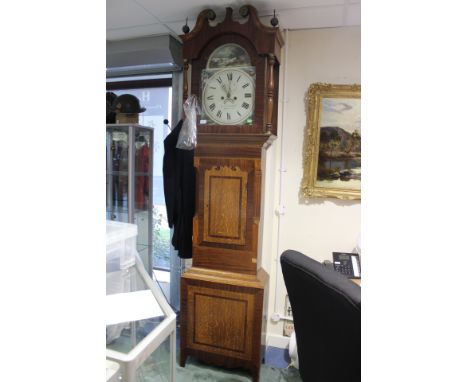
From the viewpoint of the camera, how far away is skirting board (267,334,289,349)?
7.34ft

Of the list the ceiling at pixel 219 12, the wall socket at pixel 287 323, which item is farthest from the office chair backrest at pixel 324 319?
the ceiling at pixel 219 12

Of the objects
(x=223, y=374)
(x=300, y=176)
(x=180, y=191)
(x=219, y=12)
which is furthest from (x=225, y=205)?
(x=219, y=12)

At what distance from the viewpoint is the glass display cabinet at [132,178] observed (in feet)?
7.75

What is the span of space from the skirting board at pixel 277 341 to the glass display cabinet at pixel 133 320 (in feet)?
4.65

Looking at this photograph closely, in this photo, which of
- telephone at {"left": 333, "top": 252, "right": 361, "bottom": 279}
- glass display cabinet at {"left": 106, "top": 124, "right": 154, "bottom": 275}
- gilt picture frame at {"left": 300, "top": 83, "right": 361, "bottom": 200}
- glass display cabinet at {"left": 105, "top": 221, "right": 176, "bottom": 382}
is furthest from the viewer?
glass display cabinet at {"left": 106, "top": 124, "right": 154, "bottom": 275}

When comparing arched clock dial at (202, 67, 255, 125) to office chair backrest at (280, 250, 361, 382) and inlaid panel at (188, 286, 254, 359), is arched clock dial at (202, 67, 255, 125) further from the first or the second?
inlaid panel at (188, 286, 254, 359)

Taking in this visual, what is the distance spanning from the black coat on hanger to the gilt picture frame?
0.85m

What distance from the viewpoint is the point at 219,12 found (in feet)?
6.22

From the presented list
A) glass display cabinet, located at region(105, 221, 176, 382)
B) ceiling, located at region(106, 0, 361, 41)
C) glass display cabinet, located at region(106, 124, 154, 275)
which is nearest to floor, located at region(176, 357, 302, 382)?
glass display cabinet, located at region(106, 124, 154, 275)

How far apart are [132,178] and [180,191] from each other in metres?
0.45
